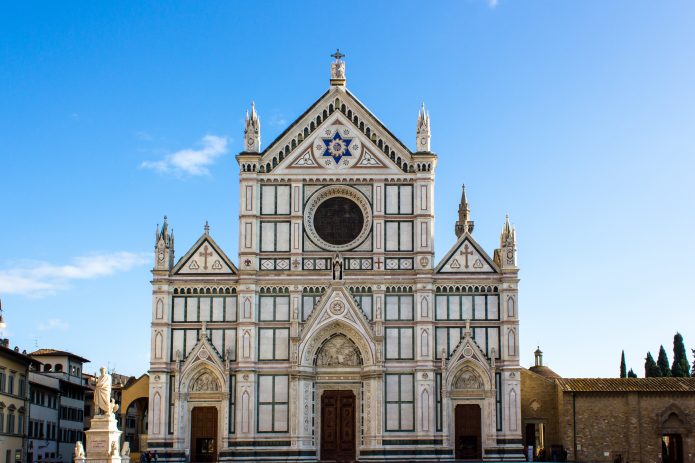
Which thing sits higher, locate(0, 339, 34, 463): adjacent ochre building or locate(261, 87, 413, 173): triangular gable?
locate(261, 87, 413, 173): triangular gable

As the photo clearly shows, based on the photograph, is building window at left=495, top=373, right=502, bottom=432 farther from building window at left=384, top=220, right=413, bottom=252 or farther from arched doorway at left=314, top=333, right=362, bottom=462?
building window at left=384, top=220, right=413, bottom=252

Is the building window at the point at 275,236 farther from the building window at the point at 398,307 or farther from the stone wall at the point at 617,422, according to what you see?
the stone wall at the point at 617,422

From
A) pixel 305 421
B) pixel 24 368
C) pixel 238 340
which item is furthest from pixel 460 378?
pixel 24 368

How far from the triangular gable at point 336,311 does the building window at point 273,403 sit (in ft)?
8.97

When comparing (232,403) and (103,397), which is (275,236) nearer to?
(232,403)

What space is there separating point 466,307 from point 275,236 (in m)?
10.1

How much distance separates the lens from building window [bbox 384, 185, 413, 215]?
49.1m

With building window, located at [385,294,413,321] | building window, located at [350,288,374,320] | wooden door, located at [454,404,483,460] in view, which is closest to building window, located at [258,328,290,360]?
building window, located at [350,288,374,320]

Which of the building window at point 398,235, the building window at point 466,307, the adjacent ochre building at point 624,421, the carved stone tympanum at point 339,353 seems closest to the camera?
the building window at point 466,307

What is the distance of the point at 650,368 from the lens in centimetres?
7081

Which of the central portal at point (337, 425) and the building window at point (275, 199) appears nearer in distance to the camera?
the central portal at point (337, 425)

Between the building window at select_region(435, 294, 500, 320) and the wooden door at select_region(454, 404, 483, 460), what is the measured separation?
4.36m

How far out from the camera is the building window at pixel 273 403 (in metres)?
47.2

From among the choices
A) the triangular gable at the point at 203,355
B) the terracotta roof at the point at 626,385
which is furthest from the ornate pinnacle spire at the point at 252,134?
the terracotta roof at the point at 626,385
